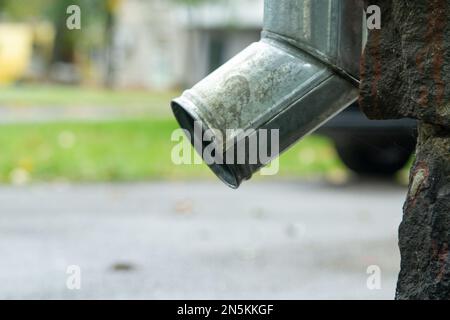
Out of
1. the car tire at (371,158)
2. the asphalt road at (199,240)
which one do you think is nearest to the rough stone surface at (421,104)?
the asphalt road at (199,240)

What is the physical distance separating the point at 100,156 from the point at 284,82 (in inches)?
326

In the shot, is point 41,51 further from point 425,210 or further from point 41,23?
point 425,210

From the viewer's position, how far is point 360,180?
9547mm

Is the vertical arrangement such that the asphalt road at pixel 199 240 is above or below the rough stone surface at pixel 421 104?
below

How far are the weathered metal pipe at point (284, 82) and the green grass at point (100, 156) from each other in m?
6.79

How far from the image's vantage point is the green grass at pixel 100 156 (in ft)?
31.3

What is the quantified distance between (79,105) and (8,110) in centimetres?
302

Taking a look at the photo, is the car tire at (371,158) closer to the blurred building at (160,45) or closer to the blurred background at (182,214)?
the blurred background at (182,214)

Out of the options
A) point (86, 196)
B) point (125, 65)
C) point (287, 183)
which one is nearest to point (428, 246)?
point (86, 196)

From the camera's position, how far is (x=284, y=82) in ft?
8.18

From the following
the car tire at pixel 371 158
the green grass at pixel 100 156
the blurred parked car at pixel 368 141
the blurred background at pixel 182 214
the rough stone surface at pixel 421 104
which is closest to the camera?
the rough stone surface at pixel 421 104

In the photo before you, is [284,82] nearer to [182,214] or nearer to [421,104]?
[421,104]

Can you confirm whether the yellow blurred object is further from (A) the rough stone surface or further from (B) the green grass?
(A) the rough stone surface
